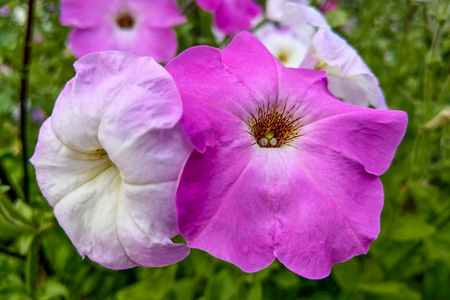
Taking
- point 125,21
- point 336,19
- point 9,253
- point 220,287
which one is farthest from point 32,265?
point 336,19

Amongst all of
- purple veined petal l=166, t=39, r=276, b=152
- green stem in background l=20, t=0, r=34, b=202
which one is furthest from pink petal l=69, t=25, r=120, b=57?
purple veined petal l=166, t=39, r=276, b=152

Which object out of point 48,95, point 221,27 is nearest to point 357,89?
point 221,27

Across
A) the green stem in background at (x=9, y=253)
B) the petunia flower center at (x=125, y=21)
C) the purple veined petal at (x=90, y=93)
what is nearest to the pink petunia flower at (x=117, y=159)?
the purple veined petal at (x=90, y=93)

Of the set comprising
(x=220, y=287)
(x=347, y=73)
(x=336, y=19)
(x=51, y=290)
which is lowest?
(x=220, y=287)

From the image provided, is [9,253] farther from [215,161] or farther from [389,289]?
[389,289]

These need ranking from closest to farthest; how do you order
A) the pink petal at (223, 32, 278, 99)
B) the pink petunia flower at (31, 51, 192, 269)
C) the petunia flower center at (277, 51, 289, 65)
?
the pink petunia flower at (31, 51, 192, 269)
the pink petal at (223, 32, 278, 99)
the petunia flower center at (277, 51, 289, 65)

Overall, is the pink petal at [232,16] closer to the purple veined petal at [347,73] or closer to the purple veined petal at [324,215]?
the purple veined petal at [347,73]

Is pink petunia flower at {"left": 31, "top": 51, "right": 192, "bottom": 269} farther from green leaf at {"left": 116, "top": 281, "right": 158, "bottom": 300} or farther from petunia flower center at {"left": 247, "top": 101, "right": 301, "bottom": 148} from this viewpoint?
green leaf at {"left": 116, "top": 281, "right": 158, "bottom": 300}
